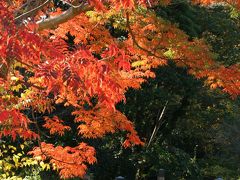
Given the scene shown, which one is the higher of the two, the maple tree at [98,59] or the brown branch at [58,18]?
the brown branch at [58,18]

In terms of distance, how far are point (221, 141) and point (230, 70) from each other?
7396 mm

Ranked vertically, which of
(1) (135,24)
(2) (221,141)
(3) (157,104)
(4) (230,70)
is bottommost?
(2) (221,141)

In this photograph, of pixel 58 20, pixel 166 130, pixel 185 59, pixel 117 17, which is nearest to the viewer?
pixel 58 20

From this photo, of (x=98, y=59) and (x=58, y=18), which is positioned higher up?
(x=58, y=18)

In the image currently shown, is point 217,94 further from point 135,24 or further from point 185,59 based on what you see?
point 135,24

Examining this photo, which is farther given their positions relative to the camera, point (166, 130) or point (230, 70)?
point (166, 130)

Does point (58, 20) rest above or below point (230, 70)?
above

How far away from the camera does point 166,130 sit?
14.2 metres

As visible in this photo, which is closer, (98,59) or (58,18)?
(58,18)

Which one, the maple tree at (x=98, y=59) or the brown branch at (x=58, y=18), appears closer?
the brown branch at (x=58, y=18)

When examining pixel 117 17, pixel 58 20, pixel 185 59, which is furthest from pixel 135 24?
pixel 58 20

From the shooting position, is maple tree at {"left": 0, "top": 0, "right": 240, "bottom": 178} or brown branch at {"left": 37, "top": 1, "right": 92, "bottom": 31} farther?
maple tree at {"left": 0, "top": 0, "right": 240, "bottom": 178}

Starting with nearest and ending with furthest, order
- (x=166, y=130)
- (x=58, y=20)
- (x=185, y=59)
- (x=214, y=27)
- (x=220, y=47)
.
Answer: (x=58, y=20) < (x=185, y=59) < (x=214, y=27) < (x=220, y=47) < (x=166, y=130)

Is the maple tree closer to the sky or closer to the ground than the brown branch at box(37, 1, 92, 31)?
closer to the ground
